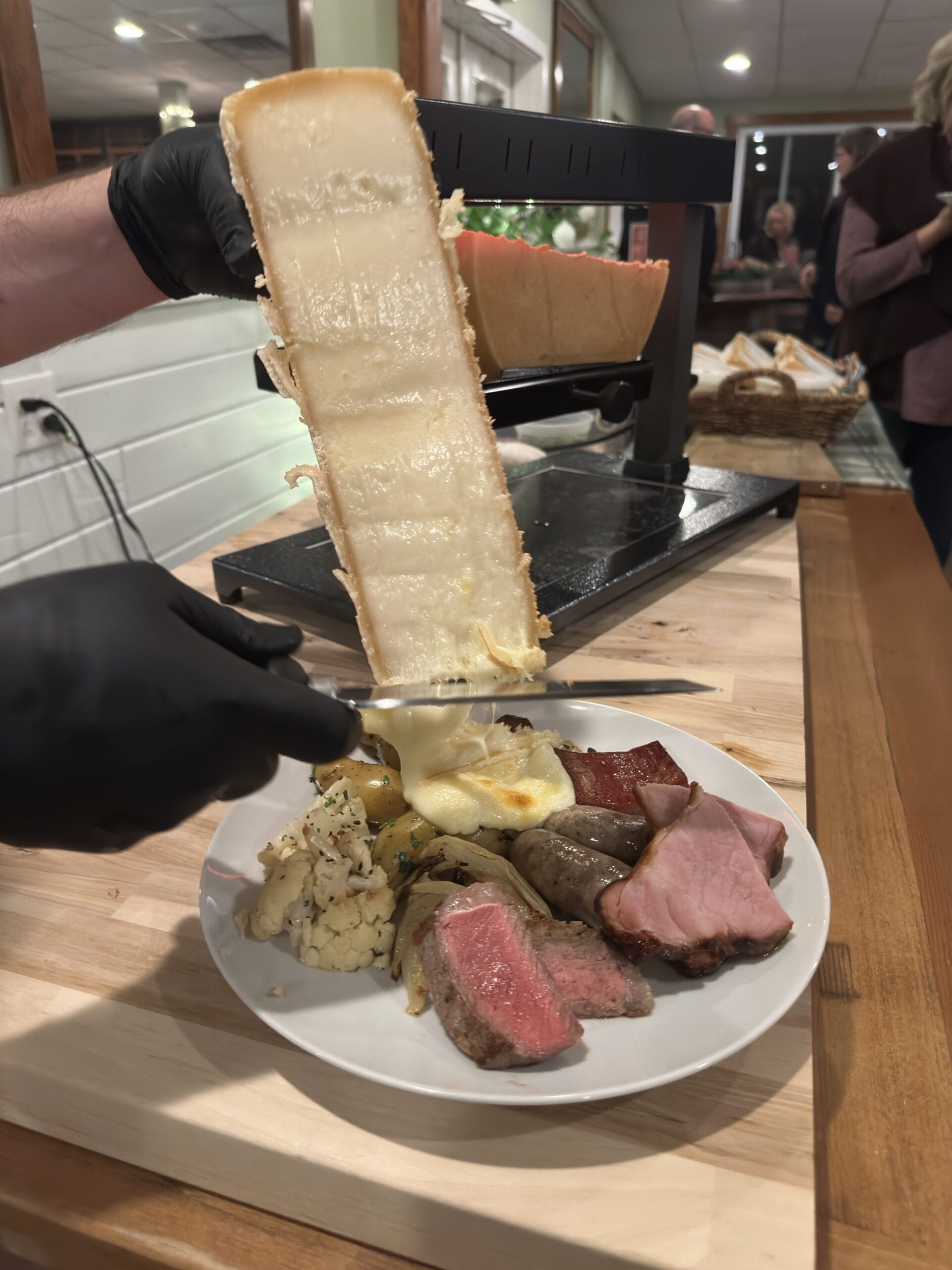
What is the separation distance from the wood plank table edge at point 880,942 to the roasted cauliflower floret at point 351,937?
32 cm

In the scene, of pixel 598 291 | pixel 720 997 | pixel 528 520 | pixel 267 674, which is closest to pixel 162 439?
pixel 528 520

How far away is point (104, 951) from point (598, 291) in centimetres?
102

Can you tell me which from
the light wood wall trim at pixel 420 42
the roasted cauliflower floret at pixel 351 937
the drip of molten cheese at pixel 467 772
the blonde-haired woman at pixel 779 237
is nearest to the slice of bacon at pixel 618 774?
the drip of molten cheese at pixel 467 772

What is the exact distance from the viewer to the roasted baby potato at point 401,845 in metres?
0.70

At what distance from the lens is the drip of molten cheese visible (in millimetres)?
726

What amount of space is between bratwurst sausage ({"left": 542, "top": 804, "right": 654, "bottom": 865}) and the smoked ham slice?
685mm

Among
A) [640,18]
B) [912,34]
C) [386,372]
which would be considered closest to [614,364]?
[386,372]

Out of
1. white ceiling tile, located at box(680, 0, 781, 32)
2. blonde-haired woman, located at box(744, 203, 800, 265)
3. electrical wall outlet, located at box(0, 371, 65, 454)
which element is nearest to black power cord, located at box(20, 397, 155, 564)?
electrical wall outlet, located at box(0, 371, 65, 454)

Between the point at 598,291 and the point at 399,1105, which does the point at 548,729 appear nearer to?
the point at 399,1105

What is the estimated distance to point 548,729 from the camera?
0.85m

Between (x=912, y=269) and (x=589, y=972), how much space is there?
2163mm

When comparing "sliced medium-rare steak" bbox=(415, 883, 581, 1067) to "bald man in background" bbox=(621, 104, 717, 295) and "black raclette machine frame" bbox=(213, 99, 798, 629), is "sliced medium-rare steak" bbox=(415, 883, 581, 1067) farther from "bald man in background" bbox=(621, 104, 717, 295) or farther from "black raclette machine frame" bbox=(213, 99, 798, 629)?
"bald man in background" bbox=(621, 104, 717, 295)

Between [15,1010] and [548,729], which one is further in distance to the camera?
[548,729]

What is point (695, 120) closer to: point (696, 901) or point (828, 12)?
point (828, 12)
